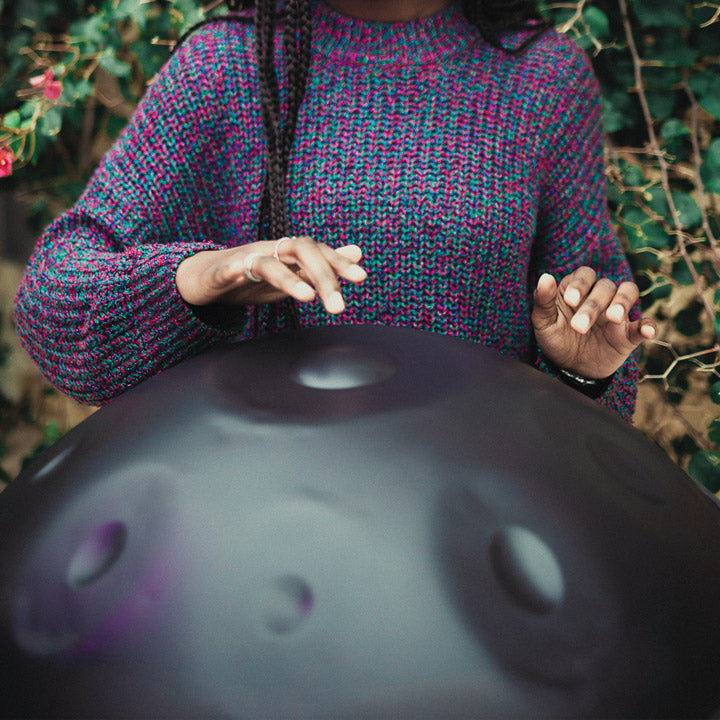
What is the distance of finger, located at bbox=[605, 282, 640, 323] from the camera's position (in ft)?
2.46

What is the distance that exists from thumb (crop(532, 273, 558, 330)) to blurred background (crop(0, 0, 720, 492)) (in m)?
0.48

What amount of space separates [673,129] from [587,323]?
76 cm

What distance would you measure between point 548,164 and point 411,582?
26.0 inches

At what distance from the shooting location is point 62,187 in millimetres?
1728

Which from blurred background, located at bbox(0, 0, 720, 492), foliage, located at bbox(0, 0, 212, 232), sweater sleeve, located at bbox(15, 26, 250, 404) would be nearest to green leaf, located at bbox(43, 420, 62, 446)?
foliage, located at bbox(0, 0, 212, 232)

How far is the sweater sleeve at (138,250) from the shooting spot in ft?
2.57

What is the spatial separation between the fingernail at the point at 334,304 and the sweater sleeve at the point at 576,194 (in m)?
0.44

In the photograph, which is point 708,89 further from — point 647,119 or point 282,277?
point 282,277

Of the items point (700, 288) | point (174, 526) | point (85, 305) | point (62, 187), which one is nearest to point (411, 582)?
point (174, 526)

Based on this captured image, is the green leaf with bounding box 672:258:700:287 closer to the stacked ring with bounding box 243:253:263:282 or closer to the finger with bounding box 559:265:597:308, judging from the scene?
the finger with bounding box 559:265:597:308

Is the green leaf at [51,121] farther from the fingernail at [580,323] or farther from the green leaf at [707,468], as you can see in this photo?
the green leaf at [707,468]

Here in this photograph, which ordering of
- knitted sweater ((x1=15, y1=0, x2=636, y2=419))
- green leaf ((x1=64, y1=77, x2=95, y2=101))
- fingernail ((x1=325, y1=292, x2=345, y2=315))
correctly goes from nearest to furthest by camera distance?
1. fingernail ((x1=325, y1=292, x2=345, y2=315))
2. knitted sweater ((x1=15, y1=0, x2=636, y2=419))
3. green leaf ((x1=64, y1=77, x2=95, y2=101))

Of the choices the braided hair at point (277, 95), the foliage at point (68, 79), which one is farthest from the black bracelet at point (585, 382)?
the foliage at point (68, 79)

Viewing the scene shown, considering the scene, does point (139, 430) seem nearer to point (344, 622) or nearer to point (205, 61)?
point (344, 622)
